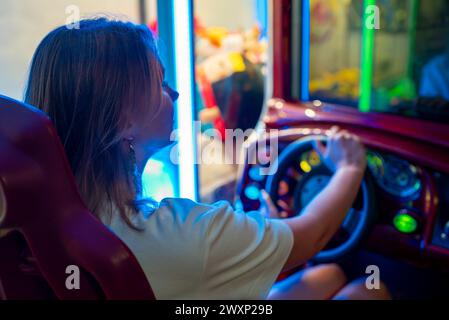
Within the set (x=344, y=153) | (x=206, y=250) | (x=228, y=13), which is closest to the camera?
(x=206, y=250)

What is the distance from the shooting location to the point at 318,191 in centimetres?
124

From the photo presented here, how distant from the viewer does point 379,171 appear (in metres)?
1.16

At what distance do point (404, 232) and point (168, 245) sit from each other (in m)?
0.65

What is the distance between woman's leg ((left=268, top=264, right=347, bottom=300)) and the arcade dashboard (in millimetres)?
79

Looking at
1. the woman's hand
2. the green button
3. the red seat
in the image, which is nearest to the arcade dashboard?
the green button

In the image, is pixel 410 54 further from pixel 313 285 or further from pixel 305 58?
pixel 313 285

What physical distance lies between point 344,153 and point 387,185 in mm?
161

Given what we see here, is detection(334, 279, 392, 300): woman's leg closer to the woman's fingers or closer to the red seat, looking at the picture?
the woman's fingers

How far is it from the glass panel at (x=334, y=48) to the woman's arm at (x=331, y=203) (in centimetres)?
32

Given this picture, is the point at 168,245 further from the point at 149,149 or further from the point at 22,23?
the point at 22,23

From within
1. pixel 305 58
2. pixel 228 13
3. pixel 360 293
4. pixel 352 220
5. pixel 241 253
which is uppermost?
pixel 228 13

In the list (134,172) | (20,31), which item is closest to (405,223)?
(134,172)

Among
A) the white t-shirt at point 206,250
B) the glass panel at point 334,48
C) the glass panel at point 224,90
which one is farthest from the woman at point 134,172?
the glass panel at point 224,90
